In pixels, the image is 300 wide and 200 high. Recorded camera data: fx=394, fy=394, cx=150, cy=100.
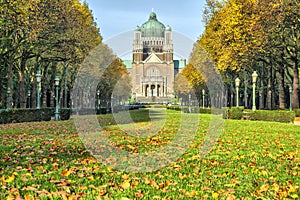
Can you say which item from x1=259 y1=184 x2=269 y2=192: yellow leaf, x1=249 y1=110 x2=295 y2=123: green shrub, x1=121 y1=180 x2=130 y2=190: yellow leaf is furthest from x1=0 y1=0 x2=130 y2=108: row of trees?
x1=259 y1=184 x2=269 y2=192: yellow leaf

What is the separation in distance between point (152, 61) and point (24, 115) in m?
121

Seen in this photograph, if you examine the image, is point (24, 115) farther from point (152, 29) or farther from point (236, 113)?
point (152, 29)

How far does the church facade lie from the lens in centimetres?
13600

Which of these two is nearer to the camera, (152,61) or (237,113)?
(237,113)

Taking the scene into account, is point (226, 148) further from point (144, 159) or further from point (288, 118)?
point (288, 118)

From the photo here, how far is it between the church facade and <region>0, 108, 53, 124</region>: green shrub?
108 meters

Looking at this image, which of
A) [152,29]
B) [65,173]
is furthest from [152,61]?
[65,173]

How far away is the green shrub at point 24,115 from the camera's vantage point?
809 inches

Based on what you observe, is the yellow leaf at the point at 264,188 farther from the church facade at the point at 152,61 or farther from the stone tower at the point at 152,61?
the church facade at the point at 152,61

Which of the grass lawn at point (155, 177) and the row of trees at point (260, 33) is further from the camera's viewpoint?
the row of trees at point (260, 33)

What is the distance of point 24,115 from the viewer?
21984 millimetres

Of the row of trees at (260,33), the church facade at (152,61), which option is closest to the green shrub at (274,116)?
the row of trees at (260,33)

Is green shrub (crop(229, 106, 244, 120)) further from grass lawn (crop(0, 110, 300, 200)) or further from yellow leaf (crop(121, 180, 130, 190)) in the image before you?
yellow leaf (crop(121, 180, 130, 190))

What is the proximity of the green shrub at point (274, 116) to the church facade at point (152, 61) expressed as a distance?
106001 millimetres
